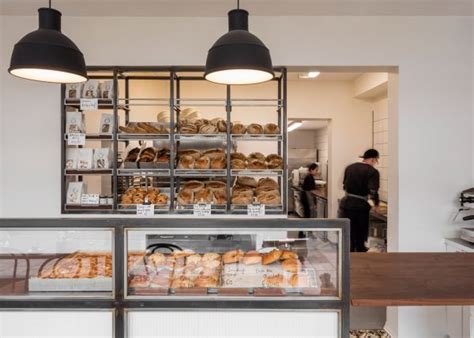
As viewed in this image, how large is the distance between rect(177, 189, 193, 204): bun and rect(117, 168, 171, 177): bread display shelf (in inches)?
7.6

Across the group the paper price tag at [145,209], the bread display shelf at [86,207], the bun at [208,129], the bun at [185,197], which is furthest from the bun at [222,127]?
the bread display shelf at [86,207]

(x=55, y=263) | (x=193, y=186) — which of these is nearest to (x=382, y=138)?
(x=193, y=186)

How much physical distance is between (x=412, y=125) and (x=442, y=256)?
1181 mm

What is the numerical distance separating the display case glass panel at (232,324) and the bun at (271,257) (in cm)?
21

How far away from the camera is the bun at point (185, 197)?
2801 mm

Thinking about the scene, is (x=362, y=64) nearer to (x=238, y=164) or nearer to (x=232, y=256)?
(x=238, y=164)

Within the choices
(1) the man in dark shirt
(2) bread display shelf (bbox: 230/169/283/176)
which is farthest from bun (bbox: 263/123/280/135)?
(1) the man in dark shirt

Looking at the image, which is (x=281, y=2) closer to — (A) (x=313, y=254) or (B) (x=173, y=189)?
(B) (x=173, y=189)

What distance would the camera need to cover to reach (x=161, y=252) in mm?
1581

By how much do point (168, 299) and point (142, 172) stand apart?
1553mm

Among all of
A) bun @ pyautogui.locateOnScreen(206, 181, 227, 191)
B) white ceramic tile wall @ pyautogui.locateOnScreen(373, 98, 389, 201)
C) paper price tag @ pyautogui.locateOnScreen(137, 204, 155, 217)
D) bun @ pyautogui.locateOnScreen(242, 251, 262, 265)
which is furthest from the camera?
white ceramic tile wall @ pyautogui.locateOnScreen(373, 98, 389, 201)

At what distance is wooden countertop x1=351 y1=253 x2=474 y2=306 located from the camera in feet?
4.65

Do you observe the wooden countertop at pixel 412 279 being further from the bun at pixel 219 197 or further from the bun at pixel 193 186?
the bun at pixel 193 186

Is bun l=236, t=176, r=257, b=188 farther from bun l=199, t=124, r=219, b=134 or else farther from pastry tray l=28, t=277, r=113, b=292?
pastry tray l=28, t=277, r=113, b=292
